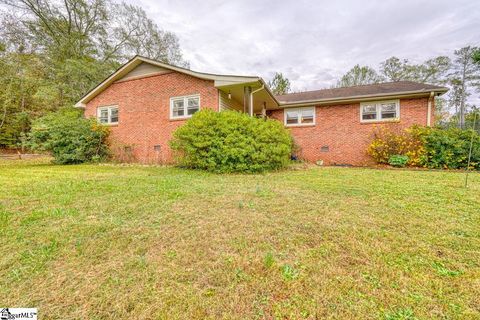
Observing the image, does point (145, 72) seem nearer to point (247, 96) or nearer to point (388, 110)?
point (247, 96)

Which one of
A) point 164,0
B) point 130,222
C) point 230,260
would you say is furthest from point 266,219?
point 164,0

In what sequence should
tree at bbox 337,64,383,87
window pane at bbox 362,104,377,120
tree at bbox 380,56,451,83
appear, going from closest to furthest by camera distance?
window pane at bbox 362,104,377,120
tree at bbox 380,56,451,83
tree at bbox 337,64,383,87

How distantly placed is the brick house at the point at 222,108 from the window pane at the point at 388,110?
1.6 inches

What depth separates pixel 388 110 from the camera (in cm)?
1062

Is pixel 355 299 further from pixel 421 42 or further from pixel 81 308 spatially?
pixel 421 42

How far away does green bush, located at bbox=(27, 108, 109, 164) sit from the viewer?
419 inches

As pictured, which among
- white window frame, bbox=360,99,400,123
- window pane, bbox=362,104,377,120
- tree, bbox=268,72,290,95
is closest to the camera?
white window frame, bbox=360,99,400,123

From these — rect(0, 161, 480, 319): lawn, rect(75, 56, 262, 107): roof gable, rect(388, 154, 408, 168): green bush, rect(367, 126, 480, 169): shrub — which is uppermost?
rect(75, 56, 262, 107): roof gable

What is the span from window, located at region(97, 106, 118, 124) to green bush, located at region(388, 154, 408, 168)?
1430 centimetres

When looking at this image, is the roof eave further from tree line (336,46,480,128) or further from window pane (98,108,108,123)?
tree line (336,46,480,128)

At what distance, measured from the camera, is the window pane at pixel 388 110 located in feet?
34.4

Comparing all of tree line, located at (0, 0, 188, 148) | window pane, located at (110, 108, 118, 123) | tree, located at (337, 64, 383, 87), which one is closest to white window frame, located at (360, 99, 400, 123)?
window pane, located at (110, 108, 118, 123)

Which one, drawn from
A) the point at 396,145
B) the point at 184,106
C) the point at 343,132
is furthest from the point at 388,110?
the point at 184,106

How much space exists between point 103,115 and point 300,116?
38.2 ft
